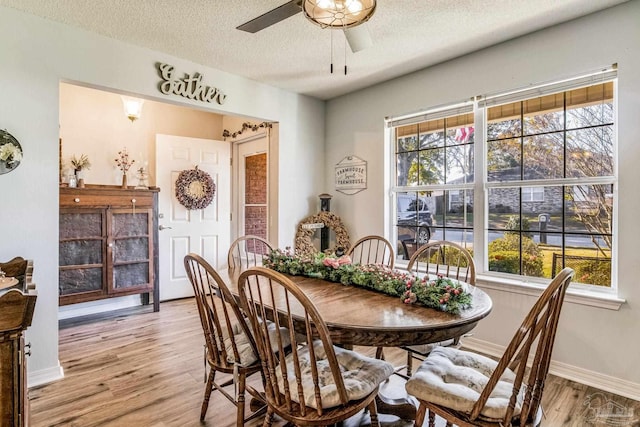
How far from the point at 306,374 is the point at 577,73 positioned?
2.63 meters

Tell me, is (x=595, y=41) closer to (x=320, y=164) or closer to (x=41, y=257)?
(x=320, y=164)

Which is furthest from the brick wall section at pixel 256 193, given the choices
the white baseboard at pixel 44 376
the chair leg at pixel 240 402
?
the chair leg at pixel 240 402

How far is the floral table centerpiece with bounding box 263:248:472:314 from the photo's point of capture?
1.59m

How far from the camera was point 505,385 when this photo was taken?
1.44 meters

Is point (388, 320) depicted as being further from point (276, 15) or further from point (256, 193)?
point (256, 193)

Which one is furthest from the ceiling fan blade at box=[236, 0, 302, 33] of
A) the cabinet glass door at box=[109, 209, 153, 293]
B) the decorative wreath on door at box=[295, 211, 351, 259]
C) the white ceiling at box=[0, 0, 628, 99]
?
the cabinet glass door at box=[109, 209, 153, 293]

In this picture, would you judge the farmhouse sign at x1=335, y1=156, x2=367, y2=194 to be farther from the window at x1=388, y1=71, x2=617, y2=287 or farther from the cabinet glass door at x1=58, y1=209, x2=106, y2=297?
the cabinet glass door at x1=58, y1=209, x2=106, y2=297

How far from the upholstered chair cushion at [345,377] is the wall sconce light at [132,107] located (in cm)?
350

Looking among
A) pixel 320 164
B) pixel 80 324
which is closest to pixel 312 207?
pixel 320 164

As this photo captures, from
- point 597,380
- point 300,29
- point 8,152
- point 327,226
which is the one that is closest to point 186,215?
point 327,226

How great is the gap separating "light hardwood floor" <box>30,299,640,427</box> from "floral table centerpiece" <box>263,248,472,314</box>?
78 centimetres

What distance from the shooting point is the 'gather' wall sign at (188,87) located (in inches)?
118

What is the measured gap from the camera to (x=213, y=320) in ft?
5.77

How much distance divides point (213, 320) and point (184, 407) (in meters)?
0.77
